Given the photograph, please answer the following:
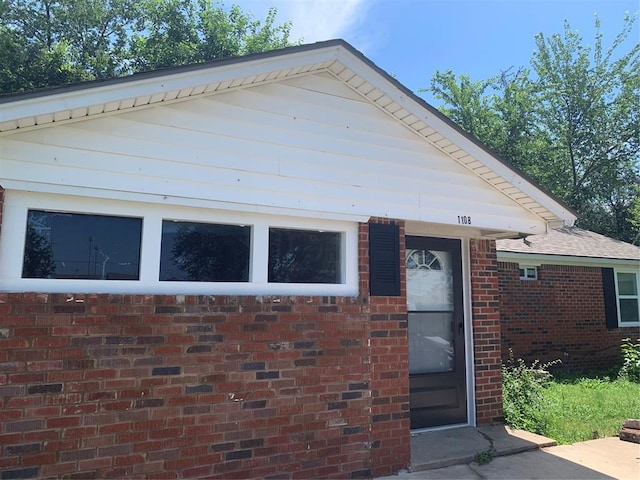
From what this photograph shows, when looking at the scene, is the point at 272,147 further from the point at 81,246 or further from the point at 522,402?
the point at 522,402

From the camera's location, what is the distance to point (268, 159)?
4.57 m

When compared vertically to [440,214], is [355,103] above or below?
above

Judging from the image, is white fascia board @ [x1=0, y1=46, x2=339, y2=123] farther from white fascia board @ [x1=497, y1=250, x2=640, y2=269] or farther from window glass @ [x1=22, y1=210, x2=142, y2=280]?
white fascia board @ [x1=497, y1=250, x2=640, y2=269]

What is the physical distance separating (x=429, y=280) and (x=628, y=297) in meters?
9.81

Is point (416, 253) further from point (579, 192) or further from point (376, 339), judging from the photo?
point (579, 192)

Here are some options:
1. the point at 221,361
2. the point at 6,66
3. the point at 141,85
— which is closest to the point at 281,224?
the point at 221,361

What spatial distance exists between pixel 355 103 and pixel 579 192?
77.6 feet

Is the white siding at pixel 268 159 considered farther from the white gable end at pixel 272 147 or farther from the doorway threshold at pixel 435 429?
the doorway threshold at pixel 435 429

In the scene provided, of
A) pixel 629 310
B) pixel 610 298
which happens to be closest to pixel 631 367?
pixel 610 298

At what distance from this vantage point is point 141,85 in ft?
12.8

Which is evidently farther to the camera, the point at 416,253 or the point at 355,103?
the point at 416,253

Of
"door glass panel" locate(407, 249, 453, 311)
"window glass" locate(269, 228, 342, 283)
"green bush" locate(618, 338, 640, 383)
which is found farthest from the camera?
"green bush" locate(618, 338, 640, 383)

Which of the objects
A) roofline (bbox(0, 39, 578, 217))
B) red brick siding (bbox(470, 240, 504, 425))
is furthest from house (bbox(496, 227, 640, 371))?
roofline (bbox(0, 39, 578, 217))

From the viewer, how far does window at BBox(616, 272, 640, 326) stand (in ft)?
42.5
